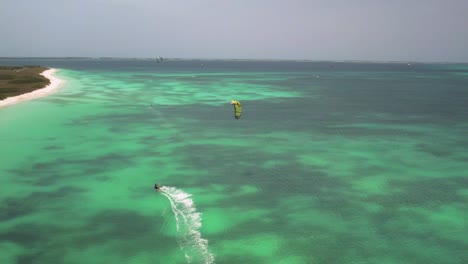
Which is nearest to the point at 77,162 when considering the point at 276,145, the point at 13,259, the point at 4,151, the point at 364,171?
the point at 4,151

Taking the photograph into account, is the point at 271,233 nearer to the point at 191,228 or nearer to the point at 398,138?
the point at 191,228

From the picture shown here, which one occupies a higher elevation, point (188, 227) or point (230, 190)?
point (230, 190)

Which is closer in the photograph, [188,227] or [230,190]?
[188,227]

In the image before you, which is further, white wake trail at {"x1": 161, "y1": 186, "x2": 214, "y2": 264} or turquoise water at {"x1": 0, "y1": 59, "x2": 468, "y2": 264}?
turquoise water at {"x1": 0, "y1": 59, "x2": 468, "y2": 264}

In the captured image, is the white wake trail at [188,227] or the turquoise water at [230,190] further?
the turquoise water at [230,190]
